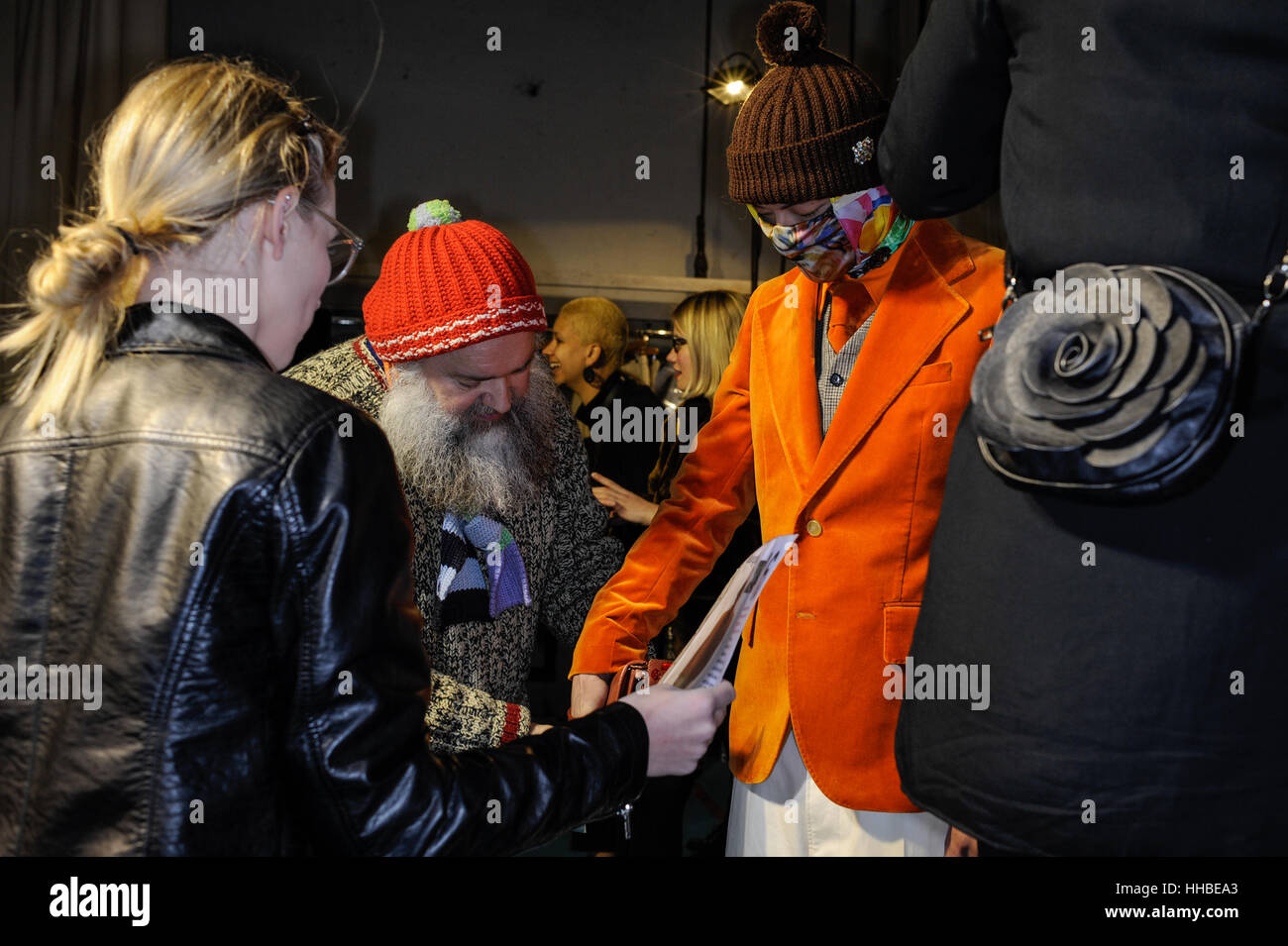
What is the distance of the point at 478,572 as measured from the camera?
2.01 m

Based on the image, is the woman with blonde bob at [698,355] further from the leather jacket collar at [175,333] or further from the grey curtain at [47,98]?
the grey curtain at [47,98]

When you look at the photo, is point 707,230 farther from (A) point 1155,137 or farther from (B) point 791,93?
(A) point 1155,137

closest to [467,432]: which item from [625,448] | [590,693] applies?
[590,693]

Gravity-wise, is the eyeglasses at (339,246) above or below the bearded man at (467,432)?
above

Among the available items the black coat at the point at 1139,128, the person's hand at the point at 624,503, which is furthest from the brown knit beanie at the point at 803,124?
the person's hand at the point at 624,503

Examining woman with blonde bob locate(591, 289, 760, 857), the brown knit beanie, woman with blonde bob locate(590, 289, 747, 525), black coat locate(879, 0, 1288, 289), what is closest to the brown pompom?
the brown knit beanie

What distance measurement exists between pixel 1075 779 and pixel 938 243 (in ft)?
3.19

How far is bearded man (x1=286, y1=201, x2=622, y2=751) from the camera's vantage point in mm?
2010

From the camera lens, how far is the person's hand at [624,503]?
13.5 feet

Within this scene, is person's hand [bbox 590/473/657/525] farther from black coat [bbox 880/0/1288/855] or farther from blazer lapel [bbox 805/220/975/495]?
black coat [bbox 880/0/1288/855]

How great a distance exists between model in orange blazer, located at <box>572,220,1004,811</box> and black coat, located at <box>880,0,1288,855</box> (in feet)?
1.55

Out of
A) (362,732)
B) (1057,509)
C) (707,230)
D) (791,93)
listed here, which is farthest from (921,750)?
(707,230)

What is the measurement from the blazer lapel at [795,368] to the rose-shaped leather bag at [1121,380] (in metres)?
0.68

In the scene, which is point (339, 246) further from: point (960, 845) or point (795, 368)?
point (960, 845)
